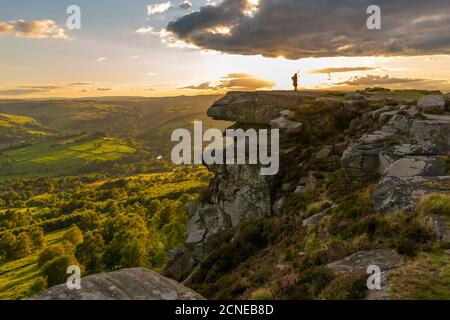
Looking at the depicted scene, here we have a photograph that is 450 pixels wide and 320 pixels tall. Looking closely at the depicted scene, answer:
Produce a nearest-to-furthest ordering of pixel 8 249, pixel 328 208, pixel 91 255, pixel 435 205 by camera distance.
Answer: pixel 435 205
pixel 328 208
pixel 91 255
pixel 8 249

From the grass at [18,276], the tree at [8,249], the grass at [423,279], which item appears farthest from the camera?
the tree at [8,249]

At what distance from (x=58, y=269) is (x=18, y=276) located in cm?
2900

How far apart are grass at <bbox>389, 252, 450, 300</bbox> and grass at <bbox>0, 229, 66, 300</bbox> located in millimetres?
100922

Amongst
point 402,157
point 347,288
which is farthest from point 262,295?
point 402,157

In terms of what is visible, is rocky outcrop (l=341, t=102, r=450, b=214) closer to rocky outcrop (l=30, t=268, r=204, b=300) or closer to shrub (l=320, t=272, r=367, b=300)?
shrub (l=320, t=272, r=367, b=300)

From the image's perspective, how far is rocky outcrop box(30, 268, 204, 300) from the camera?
1080 cm

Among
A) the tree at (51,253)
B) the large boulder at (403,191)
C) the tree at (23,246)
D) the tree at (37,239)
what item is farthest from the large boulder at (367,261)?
the tree at (37,239)

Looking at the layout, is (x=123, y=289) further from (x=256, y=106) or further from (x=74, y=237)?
(x=74, y=237)

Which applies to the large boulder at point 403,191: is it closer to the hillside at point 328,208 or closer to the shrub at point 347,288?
the hillside at point 328,208

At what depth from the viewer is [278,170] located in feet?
113

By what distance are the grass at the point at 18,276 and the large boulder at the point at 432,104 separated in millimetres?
98809

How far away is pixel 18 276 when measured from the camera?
11069 centimetres

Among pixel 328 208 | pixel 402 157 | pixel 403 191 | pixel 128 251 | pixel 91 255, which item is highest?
pixel 402 157

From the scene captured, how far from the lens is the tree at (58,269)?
91.2 meters
